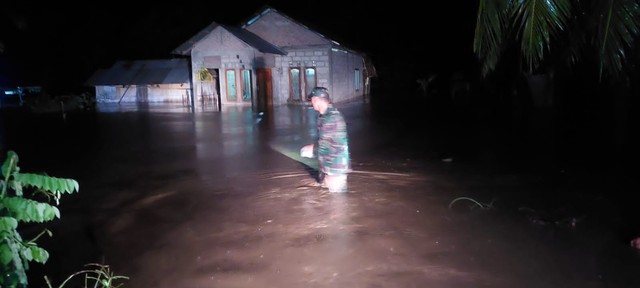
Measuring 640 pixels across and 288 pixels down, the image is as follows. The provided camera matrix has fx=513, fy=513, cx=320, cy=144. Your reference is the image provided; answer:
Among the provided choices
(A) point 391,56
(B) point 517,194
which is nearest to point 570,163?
(B) point 517,194

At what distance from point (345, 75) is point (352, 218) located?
26.2m

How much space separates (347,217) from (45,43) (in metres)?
39.8

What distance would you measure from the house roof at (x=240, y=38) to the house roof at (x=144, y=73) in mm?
3988

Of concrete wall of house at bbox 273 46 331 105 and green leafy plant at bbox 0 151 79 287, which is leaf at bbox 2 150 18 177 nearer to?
green leafy plant at bbox 0 151 79 287

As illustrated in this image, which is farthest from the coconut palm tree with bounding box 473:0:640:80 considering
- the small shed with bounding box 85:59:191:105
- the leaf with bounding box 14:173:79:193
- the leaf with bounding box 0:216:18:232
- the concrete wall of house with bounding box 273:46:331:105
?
the small shed with bounding box 85:59:191:105

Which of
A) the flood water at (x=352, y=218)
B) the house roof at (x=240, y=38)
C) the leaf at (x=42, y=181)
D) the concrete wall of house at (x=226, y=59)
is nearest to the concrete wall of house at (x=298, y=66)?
the house roof at (x=240, y=38)

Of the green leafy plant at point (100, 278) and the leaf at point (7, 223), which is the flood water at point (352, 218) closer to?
the green leafy plant at point (100, 278)

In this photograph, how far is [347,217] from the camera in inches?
249

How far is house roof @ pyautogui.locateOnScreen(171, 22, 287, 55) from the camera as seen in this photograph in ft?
87.2

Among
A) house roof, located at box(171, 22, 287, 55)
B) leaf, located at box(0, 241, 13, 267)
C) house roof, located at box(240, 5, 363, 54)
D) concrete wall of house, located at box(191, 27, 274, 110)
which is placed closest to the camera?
leaf, located at box(0, 241, 13, 267)

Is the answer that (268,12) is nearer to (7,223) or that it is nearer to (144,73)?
(144,73)

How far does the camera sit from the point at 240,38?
26438 millimetres

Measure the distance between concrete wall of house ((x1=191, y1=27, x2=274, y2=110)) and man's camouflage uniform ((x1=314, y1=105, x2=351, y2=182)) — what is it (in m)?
20.1

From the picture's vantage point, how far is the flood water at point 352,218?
471cm
